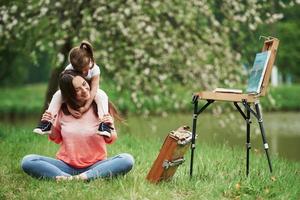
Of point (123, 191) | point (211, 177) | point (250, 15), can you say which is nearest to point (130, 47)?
point (250, 15)

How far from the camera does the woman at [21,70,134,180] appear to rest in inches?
231

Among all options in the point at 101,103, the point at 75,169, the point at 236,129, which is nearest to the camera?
the point at 101,103

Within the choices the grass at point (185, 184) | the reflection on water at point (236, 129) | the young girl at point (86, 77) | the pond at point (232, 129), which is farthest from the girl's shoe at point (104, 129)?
the reflection on water at point (236, 129)

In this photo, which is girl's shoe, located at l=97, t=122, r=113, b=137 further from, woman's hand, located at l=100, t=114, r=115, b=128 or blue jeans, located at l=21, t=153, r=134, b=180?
blue jeans, located at l=21, t=153, r=134, b=180

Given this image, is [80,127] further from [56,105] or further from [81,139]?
[56,105]

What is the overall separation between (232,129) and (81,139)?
9285 millimetres

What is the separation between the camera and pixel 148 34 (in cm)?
1157

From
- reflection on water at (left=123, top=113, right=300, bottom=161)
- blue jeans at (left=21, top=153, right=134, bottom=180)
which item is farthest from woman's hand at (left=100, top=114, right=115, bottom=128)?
reflection on water at (left=123, top=113, right=300, bottom=161)

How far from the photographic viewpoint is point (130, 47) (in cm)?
1177

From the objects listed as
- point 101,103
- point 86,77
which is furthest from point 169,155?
point 86,77

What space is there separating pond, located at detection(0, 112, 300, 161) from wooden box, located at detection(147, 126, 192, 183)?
6003 mm

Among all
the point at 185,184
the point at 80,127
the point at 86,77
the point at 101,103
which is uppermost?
the point at 86,77

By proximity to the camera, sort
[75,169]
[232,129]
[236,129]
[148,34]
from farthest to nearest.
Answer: [236,129] → [232,129] → [148,34] → [75,169]

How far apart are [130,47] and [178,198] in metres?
6.65
